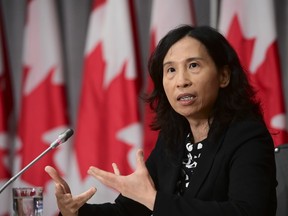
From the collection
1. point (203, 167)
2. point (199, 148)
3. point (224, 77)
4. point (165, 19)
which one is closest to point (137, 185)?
point (203, 167)

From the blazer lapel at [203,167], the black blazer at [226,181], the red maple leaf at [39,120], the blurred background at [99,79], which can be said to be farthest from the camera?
the red maple leaf at [39,120]

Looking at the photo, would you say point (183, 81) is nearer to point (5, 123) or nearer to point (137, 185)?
point (137, 185)

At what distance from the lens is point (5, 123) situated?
326 cm

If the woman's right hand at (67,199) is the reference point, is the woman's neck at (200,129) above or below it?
above

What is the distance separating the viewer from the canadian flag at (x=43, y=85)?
3225mm

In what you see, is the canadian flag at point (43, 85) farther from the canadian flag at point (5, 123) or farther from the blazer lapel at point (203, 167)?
the blazer lapel at point (203, 167)

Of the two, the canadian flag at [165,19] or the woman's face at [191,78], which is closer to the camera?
the woman's face at [191,78]

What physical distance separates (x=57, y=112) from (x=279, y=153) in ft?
5.29

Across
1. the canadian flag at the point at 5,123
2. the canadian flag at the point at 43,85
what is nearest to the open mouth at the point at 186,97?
the canadian flag at the point at 43,85

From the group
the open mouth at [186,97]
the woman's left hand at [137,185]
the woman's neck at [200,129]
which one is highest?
the open mouth at [186,97]

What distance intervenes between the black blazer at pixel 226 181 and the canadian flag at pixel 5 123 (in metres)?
1.49

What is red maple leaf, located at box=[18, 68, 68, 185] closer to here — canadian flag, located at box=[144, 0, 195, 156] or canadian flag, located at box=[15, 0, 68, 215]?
canadian flag, located at box=[15, 0, 68, 215]

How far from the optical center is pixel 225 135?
1718 millimetres

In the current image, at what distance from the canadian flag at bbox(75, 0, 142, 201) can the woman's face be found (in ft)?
4.49
